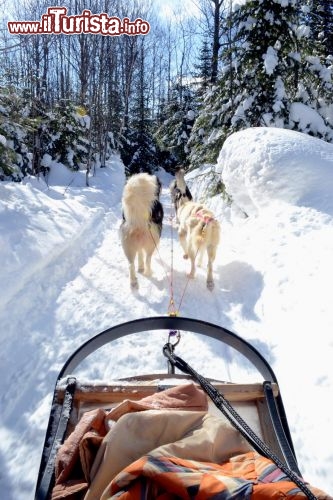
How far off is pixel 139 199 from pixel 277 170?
3284mm

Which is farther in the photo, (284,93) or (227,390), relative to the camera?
(284,93)

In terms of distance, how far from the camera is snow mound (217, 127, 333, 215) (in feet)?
21.2

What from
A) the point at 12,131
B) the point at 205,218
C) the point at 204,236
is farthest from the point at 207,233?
the point at 12,131

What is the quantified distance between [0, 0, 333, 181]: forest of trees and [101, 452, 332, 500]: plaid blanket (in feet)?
18.0

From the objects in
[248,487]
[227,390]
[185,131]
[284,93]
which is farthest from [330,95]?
[185,131]

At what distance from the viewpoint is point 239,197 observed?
7.85 metres

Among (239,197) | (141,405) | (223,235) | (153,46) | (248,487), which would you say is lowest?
(223,235)

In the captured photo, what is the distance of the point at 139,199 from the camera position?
5070 millimetres

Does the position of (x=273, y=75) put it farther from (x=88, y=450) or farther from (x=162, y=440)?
(x=88, y=450)

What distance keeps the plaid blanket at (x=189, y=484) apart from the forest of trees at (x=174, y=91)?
5484mm

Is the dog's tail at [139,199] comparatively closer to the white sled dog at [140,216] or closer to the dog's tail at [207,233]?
the white sled dog at [140,216]

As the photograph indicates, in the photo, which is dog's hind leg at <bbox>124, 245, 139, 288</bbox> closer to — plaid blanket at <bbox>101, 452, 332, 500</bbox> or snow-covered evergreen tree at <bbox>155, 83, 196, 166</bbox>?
plaid blanket at <bbox>101, 452, 332, 500</bbox>

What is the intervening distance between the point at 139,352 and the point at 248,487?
2.74 m

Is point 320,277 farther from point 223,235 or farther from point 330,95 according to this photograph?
point 330,95
